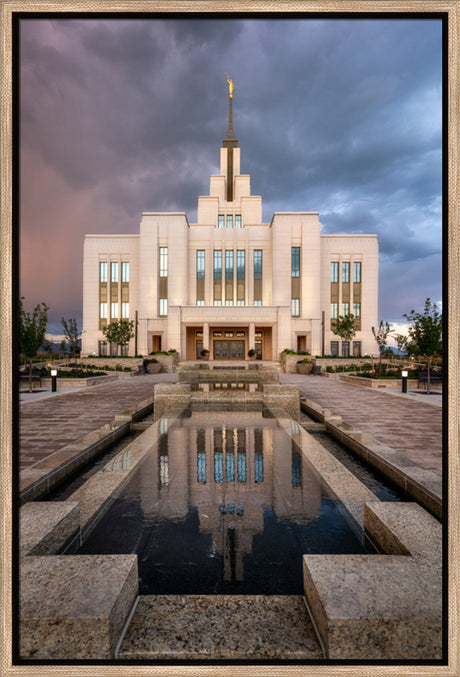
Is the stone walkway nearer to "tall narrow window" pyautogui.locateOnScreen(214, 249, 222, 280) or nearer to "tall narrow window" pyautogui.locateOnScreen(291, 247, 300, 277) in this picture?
"tall narrow window" pyautogui.locateOnScreen(291, 247, 300, 277)

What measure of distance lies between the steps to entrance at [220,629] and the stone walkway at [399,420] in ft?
13.1

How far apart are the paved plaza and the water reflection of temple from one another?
2.18m

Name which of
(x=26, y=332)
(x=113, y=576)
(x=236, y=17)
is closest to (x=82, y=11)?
(x=236, y=17)

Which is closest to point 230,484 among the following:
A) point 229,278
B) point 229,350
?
point 229,350

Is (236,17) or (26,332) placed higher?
(236,17)

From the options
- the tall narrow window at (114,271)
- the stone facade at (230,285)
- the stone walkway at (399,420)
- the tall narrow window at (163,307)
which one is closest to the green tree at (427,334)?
the stone walkway at (399,420)

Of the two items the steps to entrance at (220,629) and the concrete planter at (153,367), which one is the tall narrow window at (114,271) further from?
the steps to entrance at (220,629)

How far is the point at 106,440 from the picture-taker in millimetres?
6020

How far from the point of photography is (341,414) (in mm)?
9367

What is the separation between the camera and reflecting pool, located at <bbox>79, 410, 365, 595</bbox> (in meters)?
2.44

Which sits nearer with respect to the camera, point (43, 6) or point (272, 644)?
point (272, 644)

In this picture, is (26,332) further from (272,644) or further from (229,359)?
(229,359)

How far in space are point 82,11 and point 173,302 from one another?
3640 cm

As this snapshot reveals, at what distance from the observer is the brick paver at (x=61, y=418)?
578 centimetres
